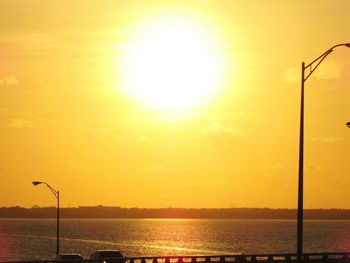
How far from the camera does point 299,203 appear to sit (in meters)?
32.3

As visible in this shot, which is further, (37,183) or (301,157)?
(37,183)

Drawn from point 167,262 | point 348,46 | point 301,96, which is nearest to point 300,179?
point 301,96

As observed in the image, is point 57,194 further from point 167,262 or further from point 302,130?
point 302,130

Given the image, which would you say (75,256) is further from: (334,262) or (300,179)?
(300,179)

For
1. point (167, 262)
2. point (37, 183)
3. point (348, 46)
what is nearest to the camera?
point (348, 46)

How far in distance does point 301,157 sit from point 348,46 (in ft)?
15.9

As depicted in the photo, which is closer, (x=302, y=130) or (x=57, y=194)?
(x=302, y=130)

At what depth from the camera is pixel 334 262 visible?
2260 inches

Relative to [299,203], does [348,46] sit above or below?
above

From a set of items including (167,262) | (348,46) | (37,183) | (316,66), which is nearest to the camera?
(348,46)

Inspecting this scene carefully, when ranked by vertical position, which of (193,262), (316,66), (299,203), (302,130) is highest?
(316,66)

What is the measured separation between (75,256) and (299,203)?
29981mm

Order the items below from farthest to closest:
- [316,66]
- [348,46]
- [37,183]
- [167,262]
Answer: [37,183] < [167,262] < [316,66] < [348,46]

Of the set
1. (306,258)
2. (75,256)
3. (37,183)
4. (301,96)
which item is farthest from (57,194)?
(301,96)
